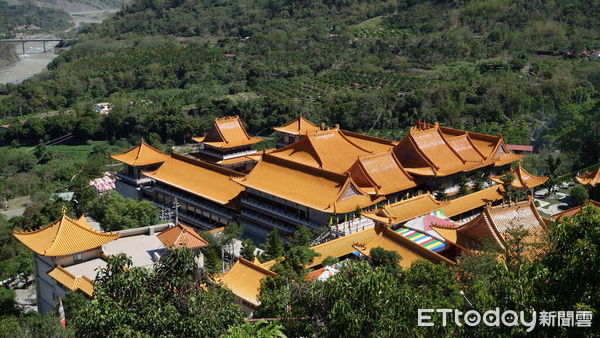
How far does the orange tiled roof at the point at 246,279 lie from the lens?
922 inches

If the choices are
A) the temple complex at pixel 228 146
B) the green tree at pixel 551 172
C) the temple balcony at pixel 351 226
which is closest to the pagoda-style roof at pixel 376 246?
the temple balcony at pixel 351 226

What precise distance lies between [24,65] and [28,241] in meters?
115

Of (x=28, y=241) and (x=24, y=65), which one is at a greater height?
(x=28, y=241)

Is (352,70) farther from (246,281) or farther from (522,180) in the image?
(246,281)

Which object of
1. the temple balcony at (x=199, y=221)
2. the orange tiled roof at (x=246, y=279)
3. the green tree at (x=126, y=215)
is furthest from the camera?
the temple balcony at (x=199, y=221)

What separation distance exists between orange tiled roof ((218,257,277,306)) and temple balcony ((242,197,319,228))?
632cm

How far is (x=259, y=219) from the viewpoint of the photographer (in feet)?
107

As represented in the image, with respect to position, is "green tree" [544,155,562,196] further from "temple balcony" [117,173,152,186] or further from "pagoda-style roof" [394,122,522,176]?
"temple balcony" [117,173,152,186]

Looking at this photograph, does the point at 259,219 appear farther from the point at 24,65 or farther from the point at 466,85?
the point at 24,65

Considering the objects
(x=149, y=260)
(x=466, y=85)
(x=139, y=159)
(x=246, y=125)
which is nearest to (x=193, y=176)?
(x=139, y=159)

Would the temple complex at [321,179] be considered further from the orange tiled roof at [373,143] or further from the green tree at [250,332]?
the green tree at [250,332]

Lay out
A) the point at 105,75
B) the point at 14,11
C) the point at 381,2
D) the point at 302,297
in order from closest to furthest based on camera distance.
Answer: the point at 302,297, the point at 105,75, the point at 381,2, the point at 14,11

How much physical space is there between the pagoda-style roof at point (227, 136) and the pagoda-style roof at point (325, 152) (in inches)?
246

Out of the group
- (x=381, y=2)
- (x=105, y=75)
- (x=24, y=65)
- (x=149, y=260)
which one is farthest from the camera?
(x=24, y=65)
